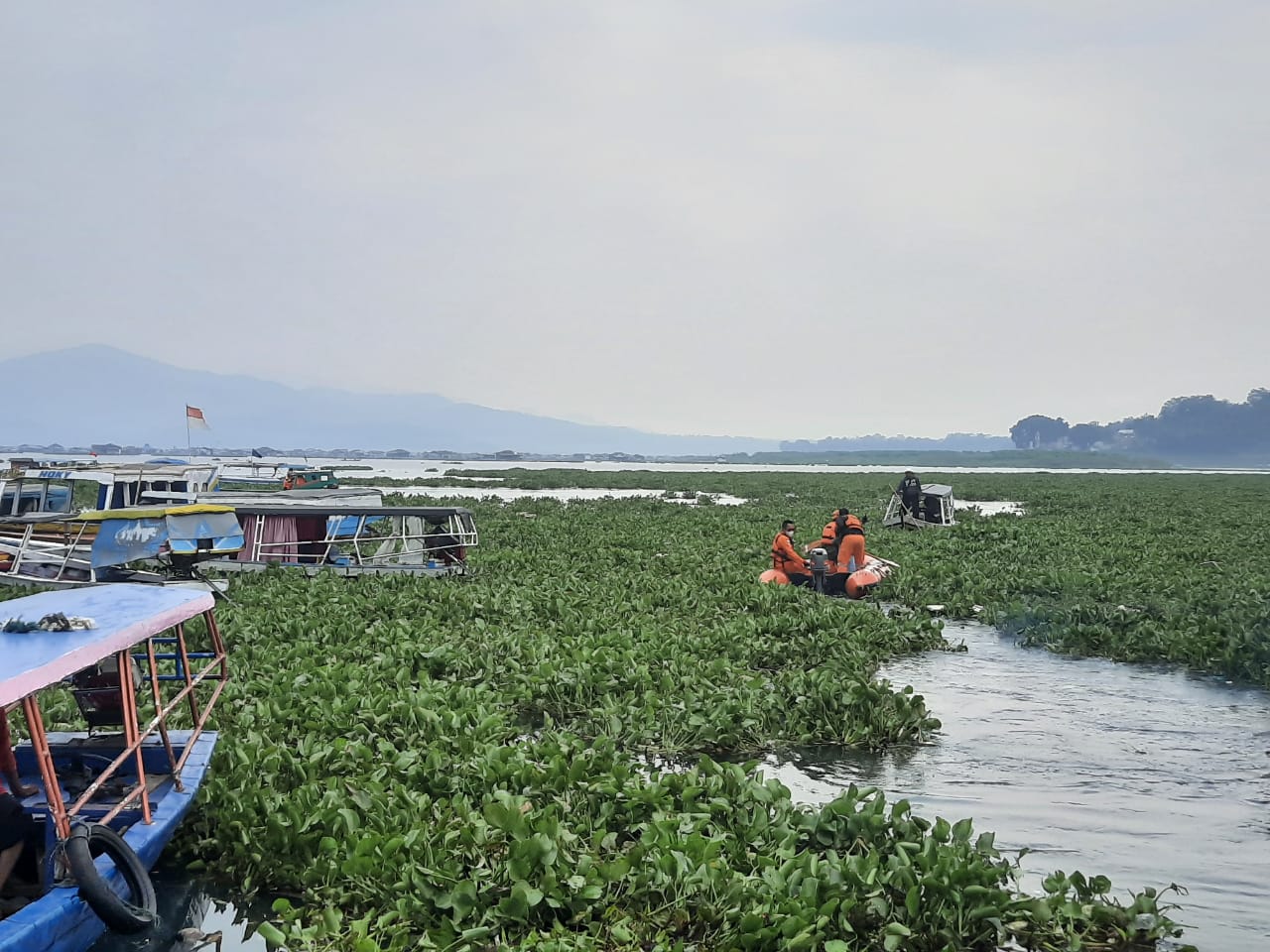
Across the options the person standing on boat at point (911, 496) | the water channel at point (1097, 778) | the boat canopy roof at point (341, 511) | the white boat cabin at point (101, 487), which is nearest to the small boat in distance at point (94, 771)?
the water channel at point (1097, 778)

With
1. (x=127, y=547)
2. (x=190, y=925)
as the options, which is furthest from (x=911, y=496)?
(x=190, y=925)

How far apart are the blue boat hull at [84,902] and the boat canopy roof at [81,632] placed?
1.15 meters

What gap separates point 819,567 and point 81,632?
1498 cm

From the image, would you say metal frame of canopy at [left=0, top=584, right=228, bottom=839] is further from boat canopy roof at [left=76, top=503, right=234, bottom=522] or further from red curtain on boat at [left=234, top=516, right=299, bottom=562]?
red curtain on boat at [left=234, top=516, right=299, bottom=562]

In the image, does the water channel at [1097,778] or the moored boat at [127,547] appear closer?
the water channel at [1097,778]

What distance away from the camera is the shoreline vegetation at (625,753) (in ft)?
20.4

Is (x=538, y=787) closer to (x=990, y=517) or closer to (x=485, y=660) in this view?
(x=485, y=660)

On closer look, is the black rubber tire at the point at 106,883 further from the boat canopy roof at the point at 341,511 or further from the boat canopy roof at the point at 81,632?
the boat canopy roof at the point at 341,511

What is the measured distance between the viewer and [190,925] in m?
6.82

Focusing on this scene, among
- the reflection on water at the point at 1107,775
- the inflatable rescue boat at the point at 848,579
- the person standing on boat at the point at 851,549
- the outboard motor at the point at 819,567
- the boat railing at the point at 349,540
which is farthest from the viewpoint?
the boat railing at the point at 349,540

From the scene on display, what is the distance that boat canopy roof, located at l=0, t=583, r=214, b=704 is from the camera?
5.54 m

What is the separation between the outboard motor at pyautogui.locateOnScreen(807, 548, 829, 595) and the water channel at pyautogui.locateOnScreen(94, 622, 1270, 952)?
528cm

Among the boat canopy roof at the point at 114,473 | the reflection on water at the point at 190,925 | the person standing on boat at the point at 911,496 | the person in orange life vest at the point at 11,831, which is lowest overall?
the reflection on water at the point at 190,925

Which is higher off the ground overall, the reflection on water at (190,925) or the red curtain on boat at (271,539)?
the red curtain on boat at (271,539)
